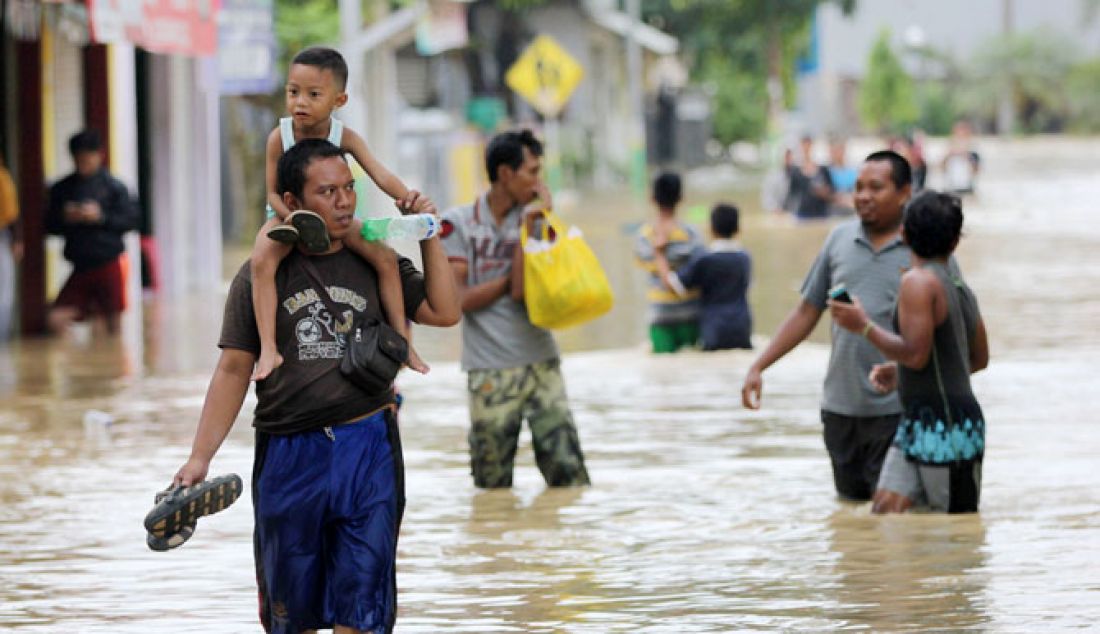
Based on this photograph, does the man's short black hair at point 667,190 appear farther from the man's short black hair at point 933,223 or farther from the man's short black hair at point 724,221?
the man's short black hair at point 933,223

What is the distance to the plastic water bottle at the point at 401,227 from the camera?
5988 mm

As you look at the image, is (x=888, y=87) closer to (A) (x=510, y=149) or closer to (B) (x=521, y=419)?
(B) (x=521, y=419)

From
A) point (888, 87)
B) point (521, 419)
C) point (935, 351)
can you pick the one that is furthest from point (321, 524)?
point (888, 87)

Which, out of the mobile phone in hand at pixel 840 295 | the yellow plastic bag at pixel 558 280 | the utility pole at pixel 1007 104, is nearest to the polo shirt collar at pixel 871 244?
the mobile phone in hand at pixel 840 295

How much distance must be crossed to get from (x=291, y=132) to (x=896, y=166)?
3516mm

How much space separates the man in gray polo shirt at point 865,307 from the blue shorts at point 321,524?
10.9 ft

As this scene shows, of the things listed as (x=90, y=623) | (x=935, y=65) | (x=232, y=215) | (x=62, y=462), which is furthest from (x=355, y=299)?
(x=935, y=65)

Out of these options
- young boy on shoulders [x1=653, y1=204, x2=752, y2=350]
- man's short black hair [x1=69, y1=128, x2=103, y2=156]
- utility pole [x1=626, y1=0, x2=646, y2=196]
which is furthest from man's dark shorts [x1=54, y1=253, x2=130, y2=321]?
utility pole [x1=626, y1=0, x2=646, y2=196]

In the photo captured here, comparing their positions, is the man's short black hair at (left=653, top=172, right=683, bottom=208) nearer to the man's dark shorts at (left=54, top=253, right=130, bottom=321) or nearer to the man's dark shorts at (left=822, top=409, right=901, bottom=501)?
the man's dark shorts at (left=822, top=409, right=901, bottom=501)

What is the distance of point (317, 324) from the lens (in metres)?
6.01

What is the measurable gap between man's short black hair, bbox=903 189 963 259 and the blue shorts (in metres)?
3.08

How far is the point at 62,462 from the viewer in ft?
37.9

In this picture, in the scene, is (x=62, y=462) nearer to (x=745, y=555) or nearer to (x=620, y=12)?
(x=745, y=555)

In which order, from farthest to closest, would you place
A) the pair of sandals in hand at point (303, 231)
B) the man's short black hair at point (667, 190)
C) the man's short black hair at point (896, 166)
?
the man's short black hair at point (667, 190) < the man's short black hair at point (896, 166) < the pair of sandals in hand at point (303, 231)
